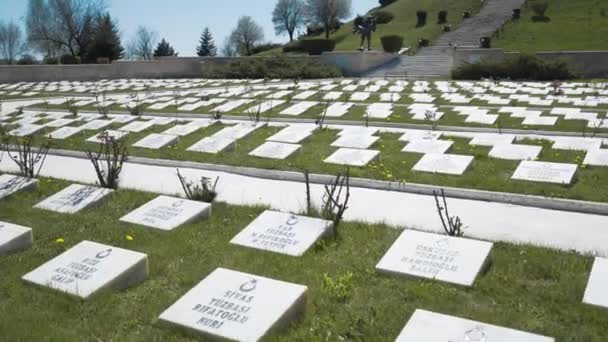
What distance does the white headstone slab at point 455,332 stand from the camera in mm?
2914

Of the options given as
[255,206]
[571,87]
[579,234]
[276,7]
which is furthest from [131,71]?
[276,7]

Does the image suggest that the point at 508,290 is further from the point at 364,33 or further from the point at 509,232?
the point at 364,33

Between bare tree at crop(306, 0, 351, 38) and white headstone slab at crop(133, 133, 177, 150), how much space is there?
4462 cm

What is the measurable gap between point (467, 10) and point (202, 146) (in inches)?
1764

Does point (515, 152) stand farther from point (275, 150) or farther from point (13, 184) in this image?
point (13, 184)

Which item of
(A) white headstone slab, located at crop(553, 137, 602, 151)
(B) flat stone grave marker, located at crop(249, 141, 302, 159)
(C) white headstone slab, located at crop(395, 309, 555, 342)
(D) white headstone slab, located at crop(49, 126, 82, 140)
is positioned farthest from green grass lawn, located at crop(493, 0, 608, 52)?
(C) white headstone slab, located at crop(395, 309, 555, 342)

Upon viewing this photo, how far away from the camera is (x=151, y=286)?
13.1 ft

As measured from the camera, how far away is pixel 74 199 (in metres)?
5.96

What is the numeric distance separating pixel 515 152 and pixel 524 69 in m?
17.2

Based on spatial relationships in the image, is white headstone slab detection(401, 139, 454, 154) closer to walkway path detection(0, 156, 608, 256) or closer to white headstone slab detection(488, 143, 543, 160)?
white headstone slab detection(488, 143, 543, 160)

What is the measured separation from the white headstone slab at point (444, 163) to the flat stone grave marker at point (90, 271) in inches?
162

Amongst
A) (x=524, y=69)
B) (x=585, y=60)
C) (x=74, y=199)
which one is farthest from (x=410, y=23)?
(x=74, y=199)

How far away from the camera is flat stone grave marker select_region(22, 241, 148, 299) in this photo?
3.81 meters

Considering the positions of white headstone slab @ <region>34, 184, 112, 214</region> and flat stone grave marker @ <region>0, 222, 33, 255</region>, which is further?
white headstone slab @ <region>34, 184, 112, 214</region>
